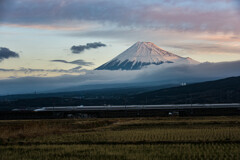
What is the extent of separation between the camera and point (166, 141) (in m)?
31.0

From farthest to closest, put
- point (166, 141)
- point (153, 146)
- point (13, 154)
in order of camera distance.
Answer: point (166, 141) → point (153, 146) → point (13, 154)

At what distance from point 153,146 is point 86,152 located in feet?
17.5

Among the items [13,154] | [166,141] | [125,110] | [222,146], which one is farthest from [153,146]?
[125,110]

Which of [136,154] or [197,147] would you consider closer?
[136,154]

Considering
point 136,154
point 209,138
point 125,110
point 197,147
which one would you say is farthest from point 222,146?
point 125,110

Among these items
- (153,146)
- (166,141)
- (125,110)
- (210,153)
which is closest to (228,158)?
(210,153)

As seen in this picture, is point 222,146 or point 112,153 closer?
point 112,153

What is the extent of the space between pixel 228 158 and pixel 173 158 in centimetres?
323

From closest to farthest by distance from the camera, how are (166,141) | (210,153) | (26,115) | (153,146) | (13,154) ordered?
(210,153) < (13,154) < (153,146) < (166,141) < (26,115)

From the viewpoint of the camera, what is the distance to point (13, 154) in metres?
26.0

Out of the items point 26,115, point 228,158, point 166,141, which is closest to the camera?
point 228,158

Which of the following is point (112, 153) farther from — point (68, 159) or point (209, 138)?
point (209, 138)

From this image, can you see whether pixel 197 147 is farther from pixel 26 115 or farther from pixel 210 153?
pixel 26 115

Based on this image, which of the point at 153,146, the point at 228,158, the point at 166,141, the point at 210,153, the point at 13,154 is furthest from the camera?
the point at 166,141
